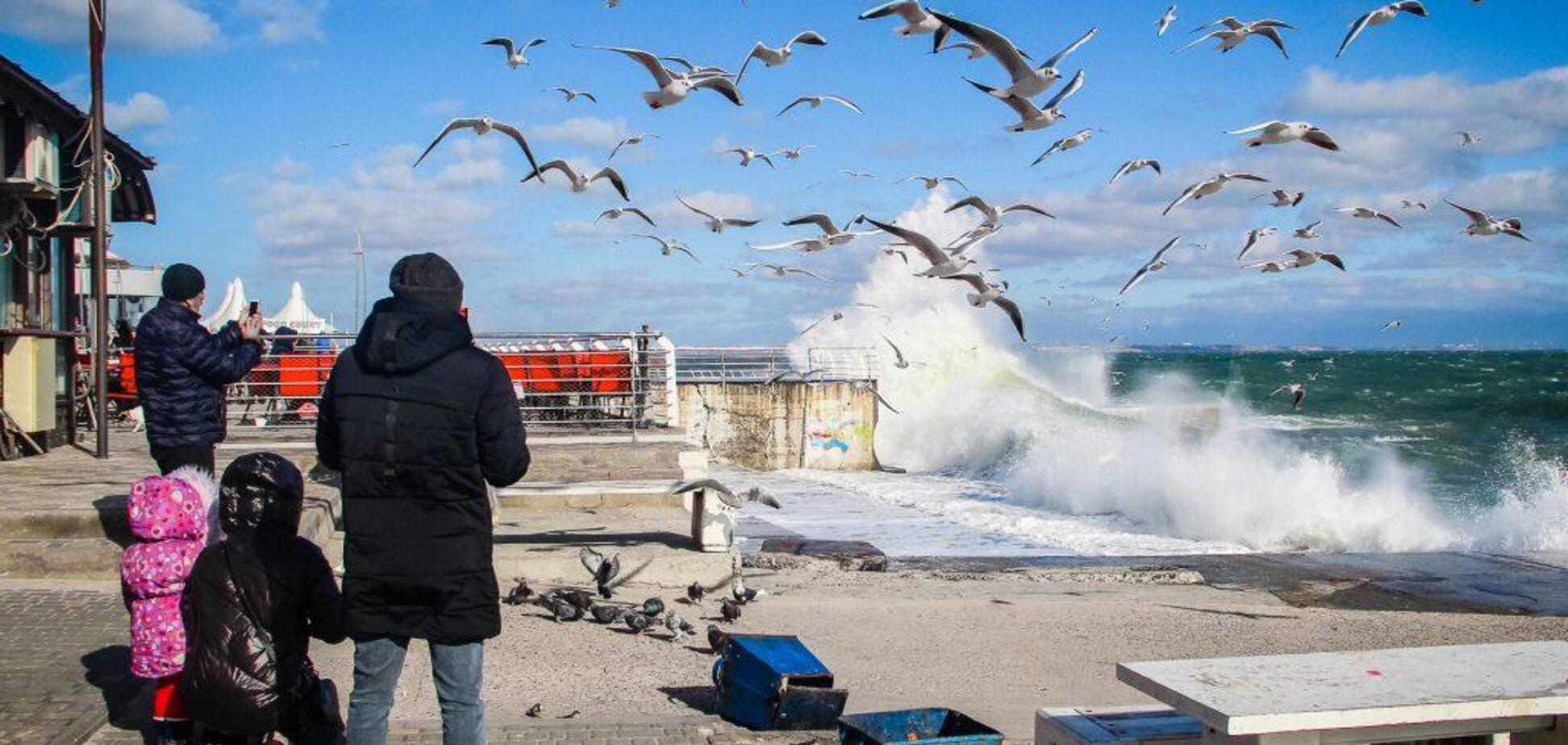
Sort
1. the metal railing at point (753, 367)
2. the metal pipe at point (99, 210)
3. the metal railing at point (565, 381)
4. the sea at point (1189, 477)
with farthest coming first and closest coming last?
the metal railing at point (753, 367) → the sea at point (1189, 477) → the metal railing at point (565, 381) → the metal pipe at point (99, 210)

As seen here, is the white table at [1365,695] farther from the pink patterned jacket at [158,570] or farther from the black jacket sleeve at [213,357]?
the black jacket sleeve at [213,357]

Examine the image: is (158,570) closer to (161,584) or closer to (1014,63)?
(161,584)

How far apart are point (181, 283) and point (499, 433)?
3.26 meters

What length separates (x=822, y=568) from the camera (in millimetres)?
14086

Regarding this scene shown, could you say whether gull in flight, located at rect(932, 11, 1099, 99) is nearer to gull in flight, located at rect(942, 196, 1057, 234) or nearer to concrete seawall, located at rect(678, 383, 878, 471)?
gull in flight, located at rect(942, 196, 1057, 234)

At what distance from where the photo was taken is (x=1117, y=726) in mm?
4965

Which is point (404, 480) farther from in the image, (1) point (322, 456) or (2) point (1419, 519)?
(2) point (1419, 519)

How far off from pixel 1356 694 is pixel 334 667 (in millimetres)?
5201

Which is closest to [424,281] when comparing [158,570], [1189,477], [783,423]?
[158,570]

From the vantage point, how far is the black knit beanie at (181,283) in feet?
21.9

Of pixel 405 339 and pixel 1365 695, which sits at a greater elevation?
pixel 405 339

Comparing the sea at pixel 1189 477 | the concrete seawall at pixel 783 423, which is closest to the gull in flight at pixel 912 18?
the sea at pixel 1189 477

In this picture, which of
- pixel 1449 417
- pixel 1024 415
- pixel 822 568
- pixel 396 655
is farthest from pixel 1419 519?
pixel 1449 417

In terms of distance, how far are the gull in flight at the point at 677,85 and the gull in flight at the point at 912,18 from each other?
1635mm
